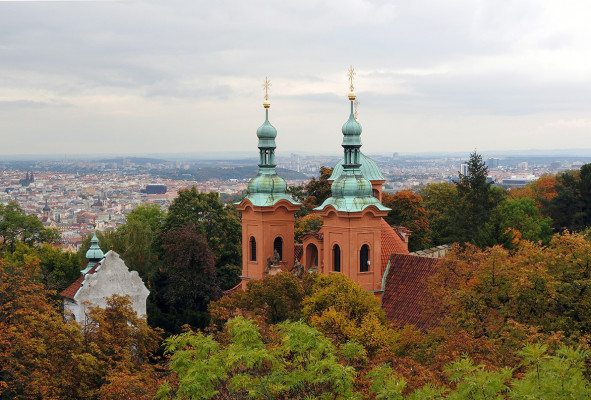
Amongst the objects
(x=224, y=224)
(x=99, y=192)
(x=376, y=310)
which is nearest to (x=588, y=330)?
(x=376, y=310)

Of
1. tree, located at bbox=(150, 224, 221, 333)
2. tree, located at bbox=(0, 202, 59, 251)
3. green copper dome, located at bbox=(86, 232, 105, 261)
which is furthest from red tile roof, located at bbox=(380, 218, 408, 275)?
tree, located at bbox=(0, 202, 59, 251)

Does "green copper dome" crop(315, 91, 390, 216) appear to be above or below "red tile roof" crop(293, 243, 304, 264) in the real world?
above

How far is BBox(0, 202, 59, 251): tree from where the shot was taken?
59125 mm

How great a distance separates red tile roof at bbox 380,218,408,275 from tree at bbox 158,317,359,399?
1643 centimetres

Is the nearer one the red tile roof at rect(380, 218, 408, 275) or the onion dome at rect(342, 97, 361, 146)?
the red tile roof at rect(380, 218, 408, 275)

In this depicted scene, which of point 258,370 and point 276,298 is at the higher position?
point 258,370

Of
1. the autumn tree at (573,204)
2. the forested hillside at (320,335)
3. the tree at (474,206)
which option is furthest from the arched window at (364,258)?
the autumn tree at (573,204)

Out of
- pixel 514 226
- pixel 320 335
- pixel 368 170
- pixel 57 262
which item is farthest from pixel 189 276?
pixel 320 335

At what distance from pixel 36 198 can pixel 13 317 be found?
418 ft

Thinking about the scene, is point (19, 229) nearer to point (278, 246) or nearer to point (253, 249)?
point (253, 249)

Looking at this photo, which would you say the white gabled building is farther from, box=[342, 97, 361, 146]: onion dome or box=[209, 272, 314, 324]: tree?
box=[342, 97, 361, 146]: onion dome

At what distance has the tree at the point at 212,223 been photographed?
54.6 metres

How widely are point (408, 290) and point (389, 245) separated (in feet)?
9.83

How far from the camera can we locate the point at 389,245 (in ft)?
126
